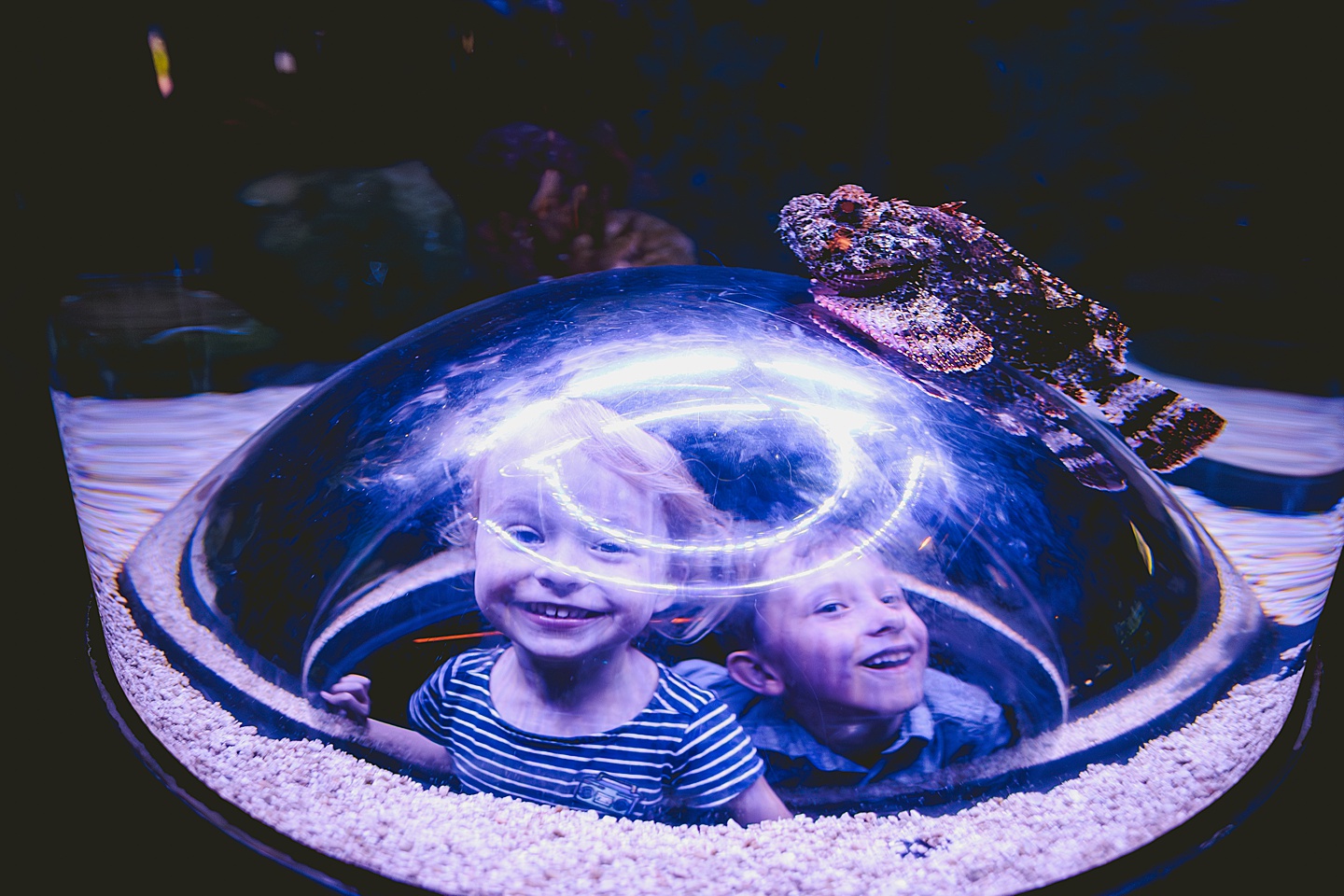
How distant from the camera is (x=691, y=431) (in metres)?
1.39

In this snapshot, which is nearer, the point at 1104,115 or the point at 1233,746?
the point at 1104,115

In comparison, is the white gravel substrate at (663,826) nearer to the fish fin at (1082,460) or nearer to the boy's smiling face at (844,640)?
the boy's smiling face at (844,640)

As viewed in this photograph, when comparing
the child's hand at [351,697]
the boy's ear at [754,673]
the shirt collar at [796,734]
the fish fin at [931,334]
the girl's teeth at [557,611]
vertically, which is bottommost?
the child's hand at [351,697]

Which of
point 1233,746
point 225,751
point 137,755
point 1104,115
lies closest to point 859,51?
point 1104,115

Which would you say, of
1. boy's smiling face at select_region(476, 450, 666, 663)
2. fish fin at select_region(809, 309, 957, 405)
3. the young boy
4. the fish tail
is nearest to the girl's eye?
boy's smiling face at select_region(476, 450, 666, 663)

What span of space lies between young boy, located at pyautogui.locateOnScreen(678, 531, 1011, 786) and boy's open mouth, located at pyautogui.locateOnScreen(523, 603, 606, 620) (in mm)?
165

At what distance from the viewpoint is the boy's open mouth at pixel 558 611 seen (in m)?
1.31

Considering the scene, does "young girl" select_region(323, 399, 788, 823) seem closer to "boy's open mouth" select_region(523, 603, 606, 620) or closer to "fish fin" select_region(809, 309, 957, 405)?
"boy's open mouth" select_region(523, 603, 606, 620)

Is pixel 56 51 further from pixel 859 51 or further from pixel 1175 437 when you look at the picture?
pixel 1175 437

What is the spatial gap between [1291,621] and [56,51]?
106 inches

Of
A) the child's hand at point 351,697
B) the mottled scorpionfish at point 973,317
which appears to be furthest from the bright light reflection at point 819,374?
the child's hand at point 351,697

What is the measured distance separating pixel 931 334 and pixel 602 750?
38.6 inches

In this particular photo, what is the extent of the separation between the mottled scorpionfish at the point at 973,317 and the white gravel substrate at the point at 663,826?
22.8 inches

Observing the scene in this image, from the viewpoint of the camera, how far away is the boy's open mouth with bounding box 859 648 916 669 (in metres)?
1.31
